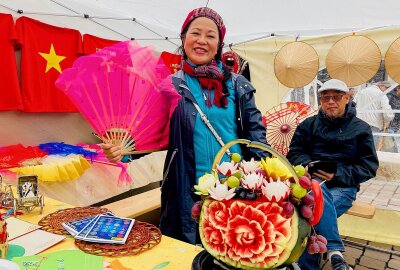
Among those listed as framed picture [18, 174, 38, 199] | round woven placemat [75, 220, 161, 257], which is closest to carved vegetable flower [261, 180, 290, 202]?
round woven placemat [75, 220, 161, 257]

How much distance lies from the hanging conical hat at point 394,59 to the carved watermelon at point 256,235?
364 centimetres

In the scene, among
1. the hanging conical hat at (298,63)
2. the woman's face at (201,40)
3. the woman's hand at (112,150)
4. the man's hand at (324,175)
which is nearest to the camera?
the woman's hand at (112,150)

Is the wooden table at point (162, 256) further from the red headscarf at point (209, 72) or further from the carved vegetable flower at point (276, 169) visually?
the red headscarf at point (209, 72)

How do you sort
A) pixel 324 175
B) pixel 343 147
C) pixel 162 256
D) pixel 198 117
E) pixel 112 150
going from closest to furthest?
1. pixel 162 256
2. pixel 112 150
3. pixel 198 117
4. pixel 324 175
5. pixel 343 147

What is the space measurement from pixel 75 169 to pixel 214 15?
2.06m

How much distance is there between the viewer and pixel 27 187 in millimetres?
1398

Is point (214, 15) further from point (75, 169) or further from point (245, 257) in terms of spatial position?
point (75, 169)

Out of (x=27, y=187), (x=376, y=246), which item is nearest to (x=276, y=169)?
(x=27, y=187)

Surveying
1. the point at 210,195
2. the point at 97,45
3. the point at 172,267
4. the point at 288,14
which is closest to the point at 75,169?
the point at 97,45

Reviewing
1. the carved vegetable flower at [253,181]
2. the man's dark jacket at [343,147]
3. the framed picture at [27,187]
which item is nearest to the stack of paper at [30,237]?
the framed picture at [27,187]

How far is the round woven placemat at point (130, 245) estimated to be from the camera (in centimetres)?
99

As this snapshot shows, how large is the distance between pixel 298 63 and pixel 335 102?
1766 millimetres

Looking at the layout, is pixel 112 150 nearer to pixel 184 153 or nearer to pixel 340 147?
pixel 184 153

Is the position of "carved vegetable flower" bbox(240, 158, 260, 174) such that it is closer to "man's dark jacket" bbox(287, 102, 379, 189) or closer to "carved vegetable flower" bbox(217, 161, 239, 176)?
"carved vegetable flower" bbox(217, 161, 239, 176)
